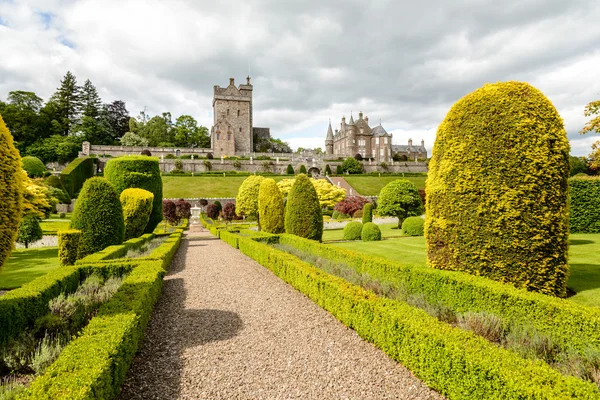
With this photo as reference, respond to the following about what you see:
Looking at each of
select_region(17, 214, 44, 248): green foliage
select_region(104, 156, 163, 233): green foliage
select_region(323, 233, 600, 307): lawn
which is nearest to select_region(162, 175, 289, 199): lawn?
select_region(104, 156, 163, 233): green foliage

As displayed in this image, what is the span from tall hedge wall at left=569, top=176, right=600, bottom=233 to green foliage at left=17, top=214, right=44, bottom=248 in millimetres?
26683

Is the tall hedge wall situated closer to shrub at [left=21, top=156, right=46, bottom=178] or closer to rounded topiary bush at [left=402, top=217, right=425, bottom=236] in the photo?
rounded topiary bush at [left=402, top=217, right=425, bottom=236]

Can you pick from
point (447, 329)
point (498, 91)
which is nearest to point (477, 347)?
point (447, 329)

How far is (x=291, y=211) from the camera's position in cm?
1315

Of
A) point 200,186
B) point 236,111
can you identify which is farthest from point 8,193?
point 236,111

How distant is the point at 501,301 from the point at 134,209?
13534 mm

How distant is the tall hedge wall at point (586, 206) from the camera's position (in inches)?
664

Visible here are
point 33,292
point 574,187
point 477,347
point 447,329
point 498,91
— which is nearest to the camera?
point 477,347

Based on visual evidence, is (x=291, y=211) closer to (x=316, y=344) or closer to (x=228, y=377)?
(x=316, y=344)

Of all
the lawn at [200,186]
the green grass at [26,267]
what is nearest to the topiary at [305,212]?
the green grass at [26,267]

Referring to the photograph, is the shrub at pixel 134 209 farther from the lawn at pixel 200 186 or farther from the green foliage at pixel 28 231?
the lawn at pixel 200 186

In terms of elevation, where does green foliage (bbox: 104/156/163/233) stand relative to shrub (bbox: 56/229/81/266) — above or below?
above

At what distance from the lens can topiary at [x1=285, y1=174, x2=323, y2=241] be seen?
1281cm

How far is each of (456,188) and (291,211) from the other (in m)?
7.87
